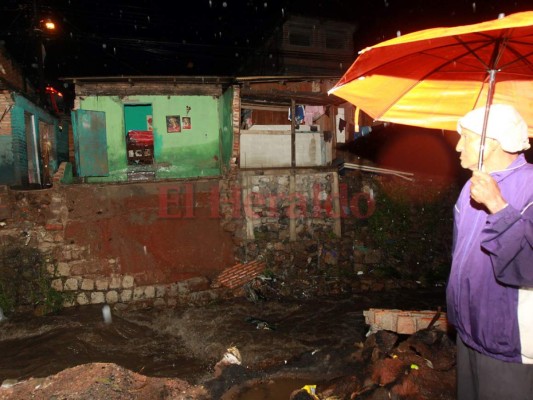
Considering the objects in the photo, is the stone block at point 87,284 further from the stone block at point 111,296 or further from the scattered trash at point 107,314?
the scattered trash at point 107,314

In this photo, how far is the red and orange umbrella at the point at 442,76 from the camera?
8.85ft

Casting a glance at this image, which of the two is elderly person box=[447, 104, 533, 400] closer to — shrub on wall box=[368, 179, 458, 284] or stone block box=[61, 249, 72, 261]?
shrub on wall box=[368, 179, 458, 284]

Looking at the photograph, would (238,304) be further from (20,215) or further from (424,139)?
(424,139)

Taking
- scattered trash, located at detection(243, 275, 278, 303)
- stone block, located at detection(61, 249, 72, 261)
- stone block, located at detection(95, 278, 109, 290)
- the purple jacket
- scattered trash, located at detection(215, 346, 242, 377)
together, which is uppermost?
the purple jacket

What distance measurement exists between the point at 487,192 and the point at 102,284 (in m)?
9.58

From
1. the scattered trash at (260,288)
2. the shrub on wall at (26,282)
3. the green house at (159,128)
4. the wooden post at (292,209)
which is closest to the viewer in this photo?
the shrub on wall at (26,282)

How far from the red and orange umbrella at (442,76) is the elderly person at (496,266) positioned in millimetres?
535

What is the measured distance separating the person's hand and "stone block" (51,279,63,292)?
32.5 ft

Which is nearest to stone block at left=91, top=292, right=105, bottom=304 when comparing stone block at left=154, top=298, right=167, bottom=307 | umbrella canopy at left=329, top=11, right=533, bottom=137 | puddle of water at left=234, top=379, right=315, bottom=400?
stone block at left=154, top=298, right=167, bottom=307

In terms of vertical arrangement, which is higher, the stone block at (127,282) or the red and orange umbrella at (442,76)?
the red and orange umbrella at (442,76)

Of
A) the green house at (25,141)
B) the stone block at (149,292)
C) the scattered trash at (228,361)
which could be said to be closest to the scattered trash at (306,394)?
the scattered trash at (228,361)

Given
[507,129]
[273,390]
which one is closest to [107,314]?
[273,390]

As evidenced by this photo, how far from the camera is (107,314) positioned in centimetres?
901

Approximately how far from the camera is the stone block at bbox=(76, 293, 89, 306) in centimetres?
934
